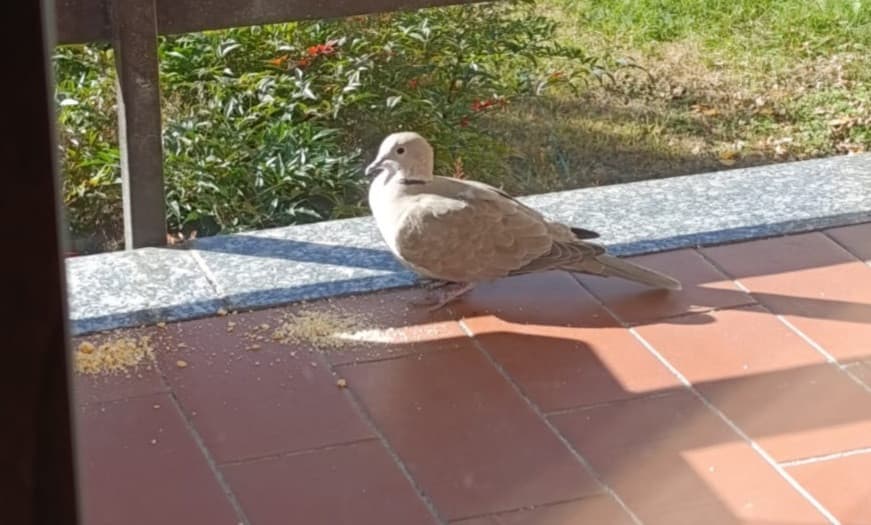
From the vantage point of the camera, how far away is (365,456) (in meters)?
2.27

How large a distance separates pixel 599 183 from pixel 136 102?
5.02ft

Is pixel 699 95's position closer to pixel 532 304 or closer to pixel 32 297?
pixel 532 304

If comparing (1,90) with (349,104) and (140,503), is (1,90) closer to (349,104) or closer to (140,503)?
(140,503)

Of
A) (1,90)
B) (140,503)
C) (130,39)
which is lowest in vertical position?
(140,503)

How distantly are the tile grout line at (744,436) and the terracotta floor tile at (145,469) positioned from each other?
903 mm

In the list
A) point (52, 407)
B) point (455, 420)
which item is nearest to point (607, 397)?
point (455, 420)

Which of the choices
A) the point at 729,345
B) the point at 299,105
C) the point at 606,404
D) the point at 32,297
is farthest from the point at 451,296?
the point at 32,297

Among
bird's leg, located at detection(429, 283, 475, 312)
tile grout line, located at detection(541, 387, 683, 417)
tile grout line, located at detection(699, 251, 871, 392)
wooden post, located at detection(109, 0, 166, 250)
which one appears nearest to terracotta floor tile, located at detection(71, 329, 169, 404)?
wooden post, located at detection(109, 0, 166, 250)

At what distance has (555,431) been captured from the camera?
2.37 m

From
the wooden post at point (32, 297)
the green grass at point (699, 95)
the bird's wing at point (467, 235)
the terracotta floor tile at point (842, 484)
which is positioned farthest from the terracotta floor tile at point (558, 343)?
the wooden post at point (32, 297)

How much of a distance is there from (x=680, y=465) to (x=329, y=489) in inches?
23.7

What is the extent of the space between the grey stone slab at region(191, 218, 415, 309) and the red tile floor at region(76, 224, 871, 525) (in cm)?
6

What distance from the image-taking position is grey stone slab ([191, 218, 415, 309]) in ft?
9.12

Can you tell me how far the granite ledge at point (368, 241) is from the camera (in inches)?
107
